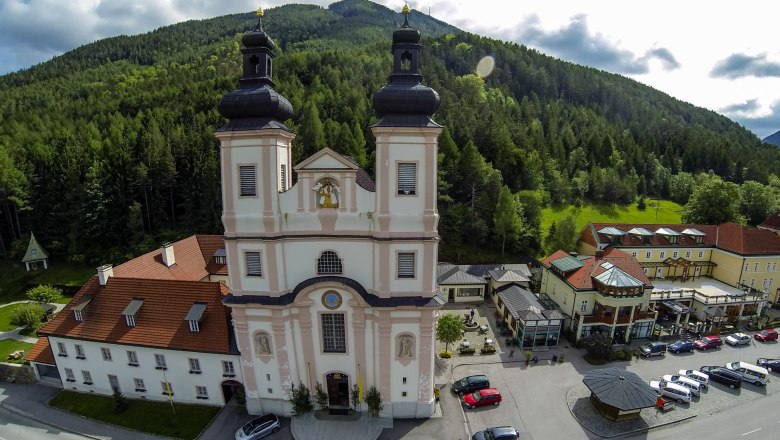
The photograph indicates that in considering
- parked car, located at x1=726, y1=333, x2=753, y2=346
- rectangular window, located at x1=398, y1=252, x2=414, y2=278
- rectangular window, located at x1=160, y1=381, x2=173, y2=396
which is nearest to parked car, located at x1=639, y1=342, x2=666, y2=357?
parked car, located at x1=726, y1=333, x2=753, y2=346

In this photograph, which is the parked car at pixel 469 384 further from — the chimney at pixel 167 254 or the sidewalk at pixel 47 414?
the chimney at pixel 167 254

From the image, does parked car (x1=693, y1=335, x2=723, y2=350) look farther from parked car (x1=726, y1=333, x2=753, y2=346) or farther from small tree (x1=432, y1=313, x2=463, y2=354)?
small tree (x1=432, y1=313, x2=463, y2=354)

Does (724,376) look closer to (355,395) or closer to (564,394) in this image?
(564,394)

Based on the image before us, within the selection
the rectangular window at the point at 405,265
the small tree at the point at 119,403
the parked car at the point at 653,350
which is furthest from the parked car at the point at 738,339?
the small tree at the point at 119,403

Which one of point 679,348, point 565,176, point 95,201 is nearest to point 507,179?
point 565,176

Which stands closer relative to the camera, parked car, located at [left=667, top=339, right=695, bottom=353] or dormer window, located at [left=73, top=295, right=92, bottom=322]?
dormer window, located at [left=73, top=295, right=92, bottom=322]

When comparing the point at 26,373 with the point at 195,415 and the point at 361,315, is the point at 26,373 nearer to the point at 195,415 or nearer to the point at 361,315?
the point at 195,415
